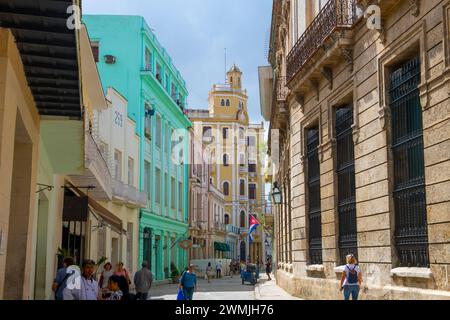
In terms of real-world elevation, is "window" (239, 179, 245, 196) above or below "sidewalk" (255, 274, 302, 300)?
above

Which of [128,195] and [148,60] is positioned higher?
[148,60]

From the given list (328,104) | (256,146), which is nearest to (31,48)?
(328,104)

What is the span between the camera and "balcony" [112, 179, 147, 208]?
2561cm

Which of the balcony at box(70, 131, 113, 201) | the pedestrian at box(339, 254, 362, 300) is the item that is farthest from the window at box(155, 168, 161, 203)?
the pedestrian at box(339, 254, 362, 300)

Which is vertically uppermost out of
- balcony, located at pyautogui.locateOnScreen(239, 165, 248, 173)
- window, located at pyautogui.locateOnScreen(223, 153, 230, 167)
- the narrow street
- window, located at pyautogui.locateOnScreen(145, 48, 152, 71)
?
window, located at pyautogui.locateOnScreen(223, 153, 230, 167)

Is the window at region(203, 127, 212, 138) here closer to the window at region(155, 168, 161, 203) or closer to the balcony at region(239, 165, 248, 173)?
the balcony at region(239, 165, 248, 173)

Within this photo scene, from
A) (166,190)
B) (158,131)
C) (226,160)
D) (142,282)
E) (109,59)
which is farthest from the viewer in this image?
(226,160)

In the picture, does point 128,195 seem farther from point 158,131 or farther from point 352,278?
point 352,278

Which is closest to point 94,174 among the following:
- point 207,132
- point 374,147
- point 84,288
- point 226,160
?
point 374,147

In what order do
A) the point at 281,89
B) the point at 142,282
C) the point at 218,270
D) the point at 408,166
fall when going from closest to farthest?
1. the point at 408,166
2. the point at 142,282
3. the point at 281,89
4. the point at 218,270

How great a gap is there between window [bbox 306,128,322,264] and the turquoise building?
14238 mm

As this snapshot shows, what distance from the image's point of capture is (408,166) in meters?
11.5

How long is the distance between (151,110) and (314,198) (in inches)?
664

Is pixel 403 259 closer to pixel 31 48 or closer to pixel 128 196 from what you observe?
pixel 31 48
